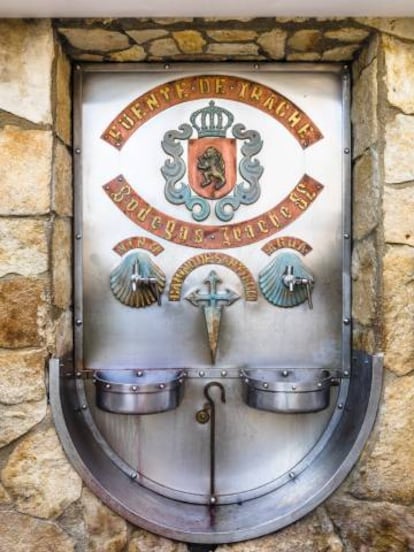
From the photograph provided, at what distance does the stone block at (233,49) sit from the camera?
1578 millimetres

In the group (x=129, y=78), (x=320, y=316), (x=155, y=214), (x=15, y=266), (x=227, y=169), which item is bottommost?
(x=320, y=316)

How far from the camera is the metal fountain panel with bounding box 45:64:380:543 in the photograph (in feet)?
5.51

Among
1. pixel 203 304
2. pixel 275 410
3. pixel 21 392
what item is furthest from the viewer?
pixel 203 304

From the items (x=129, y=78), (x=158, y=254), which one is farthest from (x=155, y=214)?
(x=129, y=78)

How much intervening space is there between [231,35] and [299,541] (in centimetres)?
151

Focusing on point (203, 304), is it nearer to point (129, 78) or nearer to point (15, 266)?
point (15, 266)

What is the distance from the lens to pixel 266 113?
5.55ft

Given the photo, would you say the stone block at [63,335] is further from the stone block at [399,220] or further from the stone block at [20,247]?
the stone block at [399,220]

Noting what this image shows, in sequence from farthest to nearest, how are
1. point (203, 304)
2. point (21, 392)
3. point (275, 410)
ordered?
1. point (203, 304)
2. point (275, 410)
3. point (21, 392)

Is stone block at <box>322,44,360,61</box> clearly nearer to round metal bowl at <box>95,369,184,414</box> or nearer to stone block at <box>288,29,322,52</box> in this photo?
stone block at <box>288,29,322,52</box>

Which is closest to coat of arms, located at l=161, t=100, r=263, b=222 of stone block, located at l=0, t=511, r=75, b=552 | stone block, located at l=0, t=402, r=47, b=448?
stone block, located at l=0, t=402, r=47, b=448

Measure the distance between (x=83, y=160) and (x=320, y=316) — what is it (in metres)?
0.94

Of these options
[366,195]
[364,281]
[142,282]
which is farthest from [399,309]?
[142,282]

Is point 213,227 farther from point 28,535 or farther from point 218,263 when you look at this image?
point 28,535
